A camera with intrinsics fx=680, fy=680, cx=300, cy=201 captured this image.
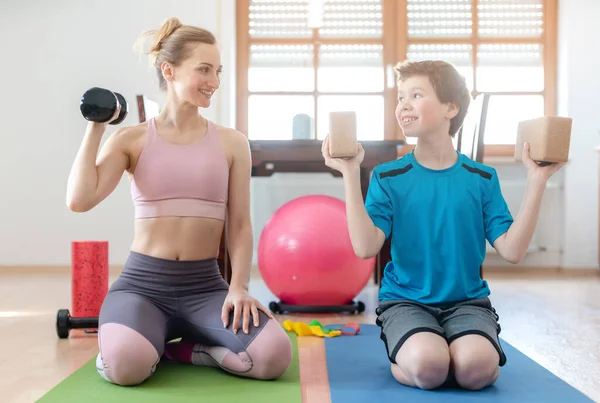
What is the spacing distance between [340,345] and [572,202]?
9.78ft

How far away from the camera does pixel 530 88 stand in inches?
192

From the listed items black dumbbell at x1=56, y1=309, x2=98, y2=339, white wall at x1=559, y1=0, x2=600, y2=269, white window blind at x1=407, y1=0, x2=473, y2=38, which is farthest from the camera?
white window blind at x1=407, y1=0, x2=473, y2=38

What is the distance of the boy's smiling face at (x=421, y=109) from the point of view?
1744 millimetres

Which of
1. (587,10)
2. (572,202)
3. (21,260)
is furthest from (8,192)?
(587,10)

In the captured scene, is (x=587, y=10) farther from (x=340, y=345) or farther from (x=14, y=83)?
(x=14, y=83)

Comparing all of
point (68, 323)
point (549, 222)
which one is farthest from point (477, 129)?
point (549, 222)

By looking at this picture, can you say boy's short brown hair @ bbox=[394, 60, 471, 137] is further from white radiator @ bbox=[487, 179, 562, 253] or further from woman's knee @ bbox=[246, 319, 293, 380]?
white radiator @ bbox=[487, 179, 562, 253]

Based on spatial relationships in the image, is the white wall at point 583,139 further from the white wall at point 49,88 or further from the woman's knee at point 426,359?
the woman's knee at point 426,359

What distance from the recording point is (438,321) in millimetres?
1744

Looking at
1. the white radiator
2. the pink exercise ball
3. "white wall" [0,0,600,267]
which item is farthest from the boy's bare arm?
the white radiator

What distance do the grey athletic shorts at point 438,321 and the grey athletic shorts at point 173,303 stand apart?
1.09 ft

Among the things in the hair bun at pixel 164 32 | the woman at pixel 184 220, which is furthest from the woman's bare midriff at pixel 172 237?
the hair bun at pixel 164 32

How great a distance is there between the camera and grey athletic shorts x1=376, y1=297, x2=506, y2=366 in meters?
1.65

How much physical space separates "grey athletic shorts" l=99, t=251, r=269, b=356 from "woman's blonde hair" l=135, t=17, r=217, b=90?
1.79 ft
